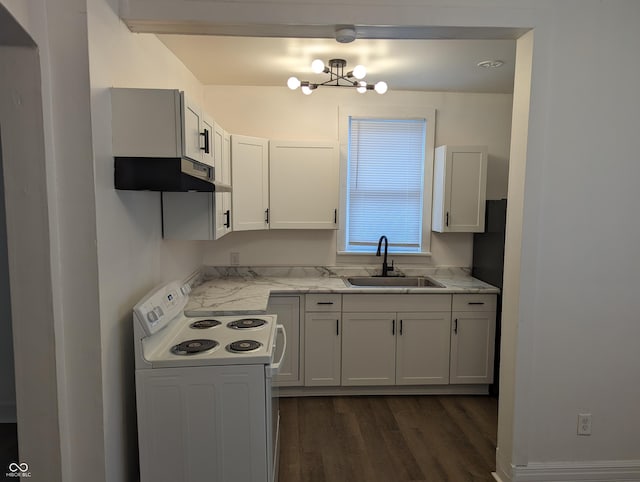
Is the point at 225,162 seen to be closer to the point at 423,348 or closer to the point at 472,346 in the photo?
the point at 423,348

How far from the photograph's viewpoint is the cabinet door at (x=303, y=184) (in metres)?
3.43

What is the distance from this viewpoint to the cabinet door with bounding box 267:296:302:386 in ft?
10.4

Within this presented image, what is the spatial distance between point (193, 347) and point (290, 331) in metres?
1.34

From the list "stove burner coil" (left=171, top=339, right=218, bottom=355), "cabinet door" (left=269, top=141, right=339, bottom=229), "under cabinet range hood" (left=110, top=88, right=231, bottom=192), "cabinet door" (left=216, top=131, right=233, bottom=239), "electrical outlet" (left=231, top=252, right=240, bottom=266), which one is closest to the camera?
"under cabinet range hood" (left=110, top=88, right=231, bottom=192)

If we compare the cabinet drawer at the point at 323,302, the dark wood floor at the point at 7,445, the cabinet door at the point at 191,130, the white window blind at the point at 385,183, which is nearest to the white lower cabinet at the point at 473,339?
the white window blind at the point at 385,183

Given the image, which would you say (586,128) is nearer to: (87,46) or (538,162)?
(538,162)

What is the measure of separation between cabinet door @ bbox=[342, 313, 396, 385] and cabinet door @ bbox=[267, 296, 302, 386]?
382mm

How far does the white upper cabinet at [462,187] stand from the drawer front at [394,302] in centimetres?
69

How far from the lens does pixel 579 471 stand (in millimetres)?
2162

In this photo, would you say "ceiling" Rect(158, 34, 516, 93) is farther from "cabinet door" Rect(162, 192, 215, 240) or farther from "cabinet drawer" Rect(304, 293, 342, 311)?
"cabinet drawer" Rect(304, 293, 342, 311)

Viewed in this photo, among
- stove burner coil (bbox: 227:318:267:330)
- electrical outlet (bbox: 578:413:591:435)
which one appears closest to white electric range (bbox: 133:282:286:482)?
stove burner coil (bbox: 227:318:267:330)

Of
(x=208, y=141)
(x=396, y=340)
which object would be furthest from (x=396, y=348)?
(x=208, y=141)

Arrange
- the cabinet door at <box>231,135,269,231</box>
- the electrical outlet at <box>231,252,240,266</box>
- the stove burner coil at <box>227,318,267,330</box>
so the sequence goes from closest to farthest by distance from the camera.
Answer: the stove burner coil at <box>227,318,267,330</box>
the cabinet door at <box>231,135,269,231</box>
the electrical outlet at <box>231,252,240,266</box>

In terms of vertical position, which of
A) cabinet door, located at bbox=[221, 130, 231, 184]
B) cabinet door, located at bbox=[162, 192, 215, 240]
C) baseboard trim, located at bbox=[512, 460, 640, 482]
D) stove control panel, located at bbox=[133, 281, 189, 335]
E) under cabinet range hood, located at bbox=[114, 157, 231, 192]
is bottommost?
baseboard trim, located at bbox=[512, 460, 640, 482]
